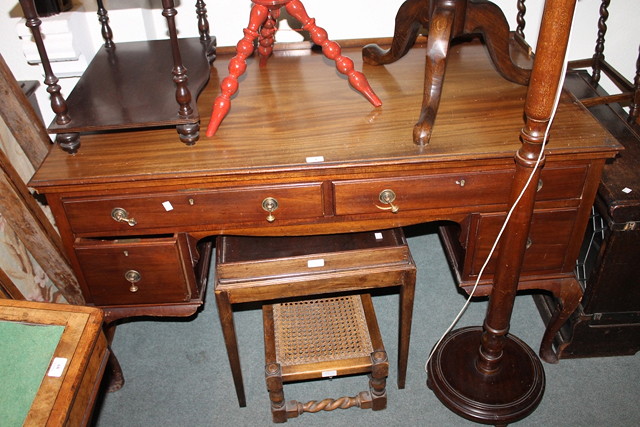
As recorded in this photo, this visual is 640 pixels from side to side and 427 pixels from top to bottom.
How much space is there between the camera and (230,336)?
6.37ft

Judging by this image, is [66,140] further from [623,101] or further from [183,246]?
[623,101]

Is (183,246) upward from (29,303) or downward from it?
downward

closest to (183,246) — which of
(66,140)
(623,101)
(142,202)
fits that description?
(142,202)

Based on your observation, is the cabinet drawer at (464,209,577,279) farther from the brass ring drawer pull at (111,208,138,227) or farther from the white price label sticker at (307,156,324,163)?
the brass ring drawer pull at (111,208,138,227)

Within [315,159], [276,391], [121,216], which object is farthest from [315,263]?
[121,216]

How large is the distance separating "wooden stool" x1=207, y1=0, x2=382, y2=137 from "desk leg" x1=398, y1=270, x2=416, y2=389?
23.0 inches

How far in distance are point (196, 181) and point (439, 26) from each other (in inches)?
33.3

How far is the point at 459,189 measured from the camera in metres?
1.80

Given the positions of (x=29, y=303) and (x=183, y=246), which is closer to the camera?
(x=29, y=303)

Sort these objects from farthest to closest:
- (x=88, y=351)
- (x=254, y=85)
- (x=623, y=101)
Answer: (x=623, y=101) → (x=254, y=85) → (x=88, y=351)

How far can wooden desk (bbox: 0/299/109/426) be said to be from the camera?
4.01 feet

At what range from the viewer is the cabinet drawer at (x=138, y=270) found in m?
1.82

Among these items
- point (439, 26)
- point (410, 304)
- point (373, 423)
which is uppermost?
point (439, 26)

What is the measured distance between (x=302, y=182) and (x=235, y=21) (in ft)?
3.04
